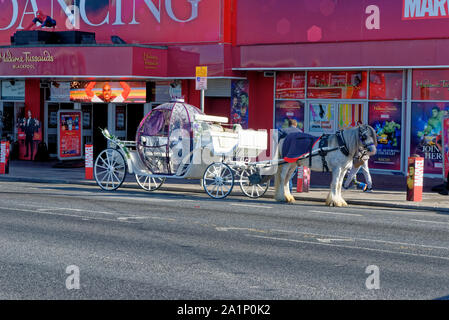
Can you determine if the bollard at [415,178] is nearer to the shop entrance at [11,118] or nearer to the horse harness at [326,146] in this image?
the horse harness at [326,146]

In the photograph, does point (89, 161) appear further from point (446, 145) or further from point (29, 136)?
point (446, 145)

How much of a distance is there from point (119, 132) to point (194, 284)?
69.4 ft

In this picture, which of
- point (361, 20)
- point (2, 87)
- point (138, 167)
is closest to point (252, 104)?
point (361, 20)

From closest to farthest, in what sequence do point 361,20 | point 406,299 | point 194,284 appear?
1. point 406,299
2. point 194,284
3. point 361,20

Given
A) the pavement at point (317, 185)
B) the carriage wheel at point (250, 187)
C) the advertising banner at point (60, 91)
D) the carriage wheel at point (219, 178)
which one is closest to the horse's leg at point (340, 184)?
the pavement at point (317, 185)

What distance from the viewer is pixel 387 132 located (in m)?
23.6

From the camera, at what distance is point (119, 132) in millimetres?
29375

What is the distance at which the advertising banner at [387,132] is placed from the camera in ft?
76.8

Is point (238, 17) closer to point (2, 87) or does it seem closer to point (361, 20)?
point (361, 20)

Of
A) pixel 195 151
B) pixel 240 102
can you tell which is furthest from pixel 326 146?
pixel 240 102

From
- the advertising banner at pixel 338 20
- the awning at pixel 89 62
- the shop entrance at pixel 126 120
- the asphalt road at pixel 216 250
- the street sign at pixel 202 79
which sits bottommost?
the asphalt road at pixel 216 250

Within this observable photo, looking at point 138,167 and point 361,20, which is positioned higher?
point 361,20

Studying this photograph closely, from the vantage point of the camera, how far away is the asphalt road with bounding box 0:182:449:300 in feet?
27.9

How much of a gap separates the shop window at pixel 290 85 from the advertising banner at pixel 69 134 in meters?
7.66
